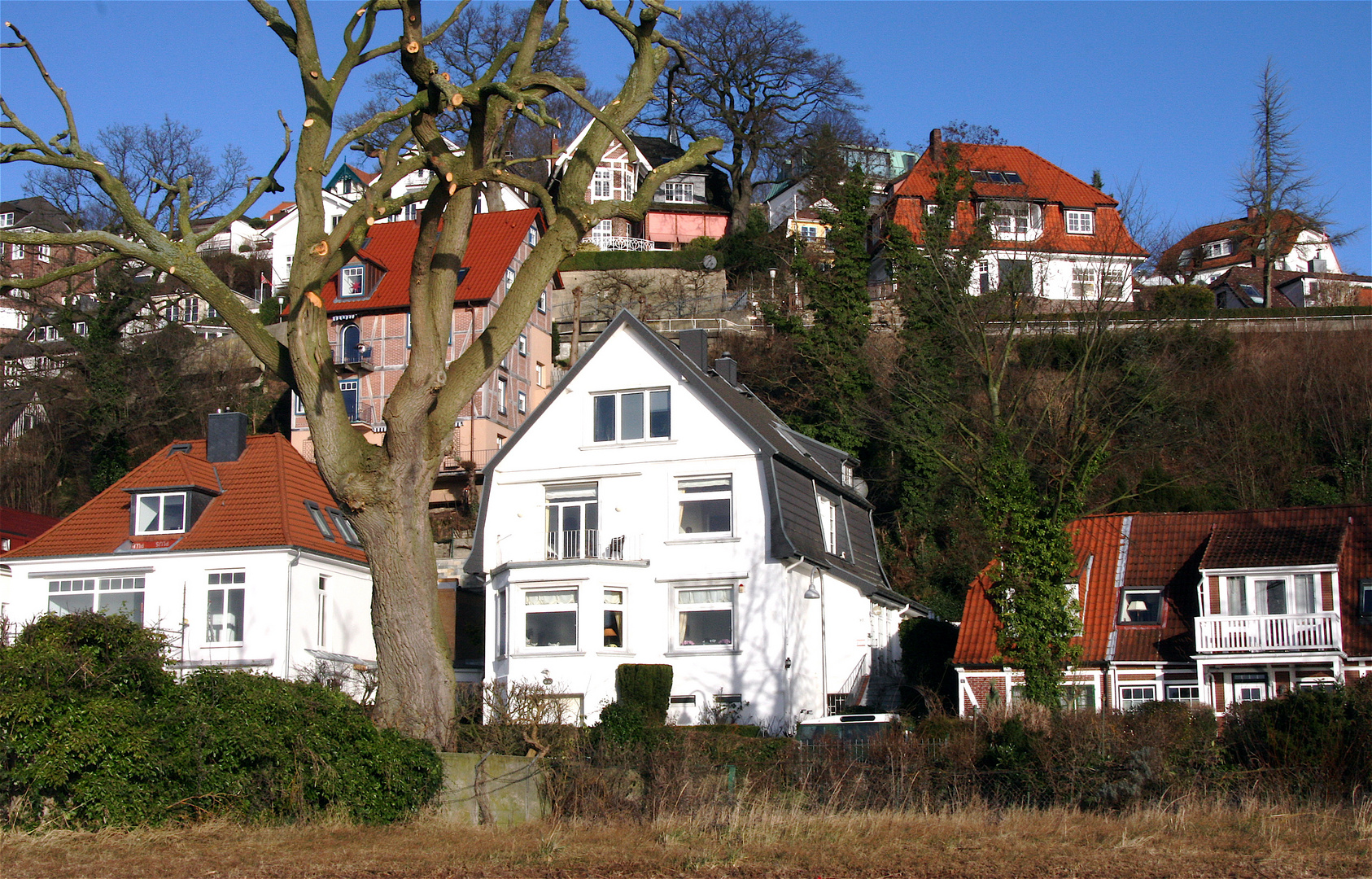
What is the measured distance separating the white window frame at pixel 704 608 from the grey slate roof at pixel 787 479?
1442 millimetres

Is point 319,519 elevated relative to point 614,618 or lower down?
elevated

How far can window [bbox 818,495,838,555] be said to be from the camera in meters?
30.7

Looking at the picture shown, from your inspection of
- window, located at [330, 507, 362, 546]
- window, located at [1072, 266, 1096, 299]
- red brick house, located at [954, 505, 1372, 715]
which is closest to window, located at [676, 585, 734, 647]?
red brick house, located at [954, 505, 1372, 715]

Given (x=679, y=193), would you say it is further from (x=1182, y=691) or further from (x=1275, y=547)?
(x=1182, y=691)

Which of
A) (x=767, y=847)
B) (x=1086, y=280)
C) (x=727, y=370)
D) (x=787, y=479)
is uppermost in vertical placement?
(x=1086, y=280)

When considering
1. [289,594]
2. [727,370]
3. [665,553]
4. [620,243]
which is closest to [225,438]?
[289,594]

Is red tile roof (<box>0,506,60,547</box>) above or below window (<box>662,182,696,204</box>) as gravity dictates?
below

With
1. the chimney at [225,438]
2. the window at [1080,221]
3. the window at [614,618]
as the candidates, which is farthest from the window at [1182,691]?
the window at [1080,221]

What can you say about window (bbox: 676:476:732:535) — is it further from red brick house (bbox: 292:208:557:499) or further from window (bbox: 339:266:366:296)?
window (bbox: 339:266:366:296)

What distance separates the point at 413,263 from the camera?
44.3 feet

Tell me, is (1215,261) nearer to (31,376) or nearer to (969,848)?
(31,376)

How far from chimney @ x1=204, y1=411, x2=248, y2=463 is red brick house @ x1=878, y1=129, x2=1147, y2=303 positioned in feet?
69.8

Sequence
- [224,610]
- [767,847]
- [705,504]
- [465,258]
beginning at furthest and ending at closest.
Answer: [465,258] → [224,610] → [705,504] → [767,847]

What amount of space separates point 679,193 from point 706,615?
4723 cm
